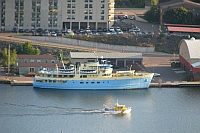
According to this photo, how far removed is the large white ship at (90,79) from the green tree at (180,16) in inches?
509

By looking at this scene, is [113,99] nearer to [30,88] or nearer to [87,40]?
[30,88]

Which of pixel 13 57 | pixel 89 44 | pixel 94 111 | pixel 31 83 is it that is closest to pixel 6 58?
pixel 13 57

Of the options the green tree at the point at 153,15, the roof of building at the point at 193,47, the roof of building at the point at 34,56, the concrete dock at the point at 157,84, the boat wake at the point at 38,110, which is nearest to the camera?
the boat wake at the point at 38,110

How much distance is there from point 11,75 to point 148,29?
1267 centimetres

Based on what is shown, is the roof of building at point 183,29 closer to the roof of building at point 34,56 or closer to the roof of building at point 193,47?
the roof of building at point 193,47

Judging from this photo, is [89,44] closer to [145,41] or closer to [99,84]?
[145,41]

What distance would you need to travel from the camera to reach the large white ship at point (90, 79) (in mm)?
50094

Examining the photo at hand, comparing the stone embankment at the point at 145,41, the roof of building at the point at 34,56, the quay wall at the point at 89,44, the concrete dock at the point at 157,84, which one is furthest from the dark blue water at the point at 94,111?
the stone embankment at the point at 145,41

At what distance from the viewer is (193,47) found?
54156 millimetres

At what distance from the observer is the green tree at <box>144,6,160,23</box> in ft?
210

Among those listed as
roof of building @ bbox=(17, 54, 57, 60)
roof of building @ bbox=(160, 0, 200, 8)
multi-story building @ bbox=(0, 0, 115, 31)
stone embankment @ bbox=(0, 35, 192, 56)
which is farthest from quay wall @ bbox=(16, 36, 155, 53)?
roof of building @ bbox=(160, 0, 200, 8)

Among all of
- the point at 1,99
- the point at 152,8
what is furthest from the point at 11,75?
the point at 152,8

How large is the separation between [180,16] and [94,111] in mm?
19190

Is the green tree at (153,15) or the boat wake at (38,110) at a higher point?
the green tree at (153,15)
